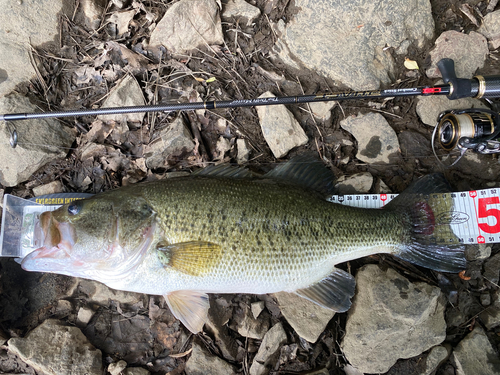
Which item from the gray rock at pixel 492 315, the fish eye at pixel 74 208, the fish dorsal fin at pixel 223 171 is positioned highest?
the fish dorsal fin at pixel 223 171

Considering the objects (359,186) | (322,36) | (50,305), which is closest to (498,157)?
(359,186)

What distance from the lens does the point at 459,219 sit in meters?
2.73

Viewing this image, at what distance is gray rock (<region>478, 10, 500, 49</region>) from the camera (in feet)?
9.62

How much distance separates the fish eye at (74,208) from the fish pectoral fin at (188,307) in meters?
1.00

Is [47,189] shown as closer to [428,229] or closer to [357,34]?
[357,34]

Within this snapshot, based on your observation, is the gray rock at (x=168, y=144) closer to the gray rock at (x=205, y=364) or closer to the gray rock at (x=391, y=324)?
the gray rock at (x=205, y=364)

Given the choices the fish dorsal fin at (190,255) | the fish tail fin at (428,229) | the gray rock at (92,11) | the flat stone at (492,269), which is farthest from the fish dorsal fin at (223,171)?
the flat stone at (492,269)

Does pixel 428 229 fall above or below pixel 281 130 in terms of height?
below

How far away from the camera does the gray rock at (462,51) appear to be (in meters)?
2.95

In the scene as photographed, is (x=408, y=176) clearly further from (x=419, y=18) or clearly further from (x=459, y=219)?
(x=419, y=18)

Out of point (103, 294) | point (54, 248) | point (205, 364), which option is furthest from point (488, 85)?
point (103, 294)

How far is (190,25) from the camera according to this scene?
10.0 feet

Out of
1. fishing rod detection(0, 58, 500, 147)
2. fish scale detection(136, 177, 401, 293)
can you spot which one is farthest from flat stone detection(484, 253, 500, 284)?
fishing rod detection(0, 58, 500, 147)

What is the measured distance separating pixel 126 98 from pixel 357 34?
246cm
